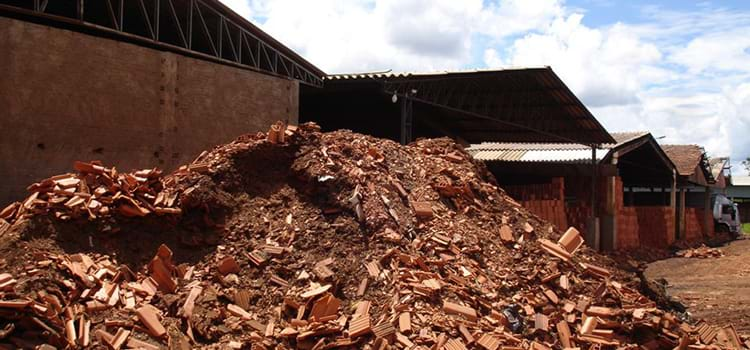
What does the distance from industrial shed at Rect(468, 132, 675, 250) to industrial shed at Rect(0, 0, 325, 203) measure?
964 cm

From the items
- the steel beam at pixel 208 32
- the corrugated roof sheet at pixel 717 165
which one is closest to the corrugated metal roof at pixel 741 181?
the corrugated roof sheet at pixel 717 165

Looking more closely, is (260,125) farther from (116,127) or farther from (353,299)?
(353,299)

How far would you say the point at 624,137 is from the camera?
28.1m

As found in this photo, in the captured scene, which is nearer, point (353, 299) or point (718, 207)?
point (353, 299)

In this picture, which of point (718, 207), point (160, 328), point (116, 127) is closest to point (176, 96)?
point (116, 127)

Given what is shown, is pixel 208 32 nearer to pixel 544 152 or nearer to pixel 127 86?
pixel 127 86

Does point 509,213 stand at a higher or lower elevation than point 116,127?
lower

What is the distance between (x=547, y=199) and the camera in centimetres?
2092

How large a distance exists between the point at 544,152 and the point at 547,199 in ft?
21.4

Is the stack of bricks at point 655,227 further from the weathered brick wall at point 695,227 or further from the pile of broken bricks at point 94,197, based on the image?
the pile of broken bricks at point 94,197

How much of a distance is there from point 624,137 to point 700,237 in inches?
497

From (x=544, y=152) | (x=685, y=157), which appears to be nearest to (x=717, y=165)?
(x=685, y=157)

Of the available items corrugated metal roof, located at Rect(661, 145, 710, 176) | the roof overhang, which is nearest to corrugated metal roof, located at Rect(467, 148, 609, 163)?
the roof overhang

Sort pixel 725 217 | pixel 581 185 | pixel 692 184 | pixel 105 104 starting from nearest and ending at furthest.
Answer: pixel 105 104 → pixel 581 185 → pixel 692 184 → pixel 725 217
